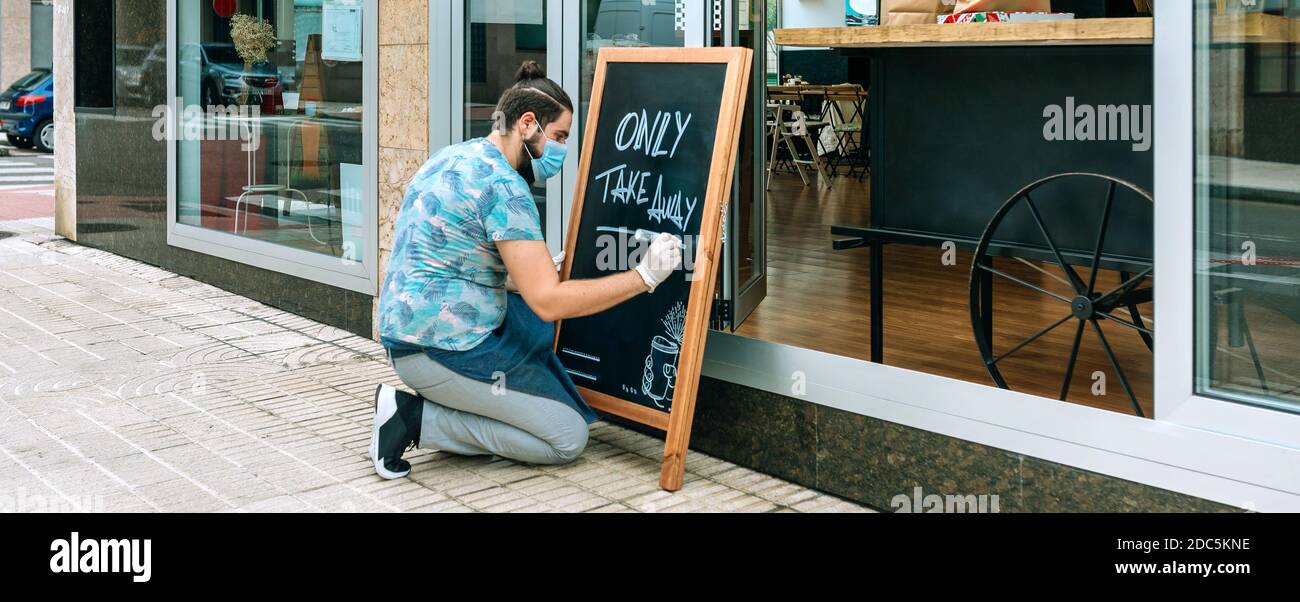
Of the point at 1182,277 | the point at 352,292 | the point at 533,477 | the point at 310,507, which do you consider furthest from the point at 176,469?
the point at 1182,277

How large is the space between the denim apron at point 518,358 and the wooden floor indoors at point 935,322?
1.14 metres

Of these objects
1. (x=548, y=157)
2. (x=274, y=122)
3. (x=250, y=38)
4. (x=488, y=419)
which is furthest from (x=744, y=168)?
(x=250, y=38)

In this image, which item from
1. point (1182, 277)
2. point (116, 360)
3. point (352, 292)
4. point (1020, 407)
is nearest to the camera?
point (1182, 277)

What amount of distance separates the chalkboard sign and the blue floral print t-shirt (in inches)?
14.7

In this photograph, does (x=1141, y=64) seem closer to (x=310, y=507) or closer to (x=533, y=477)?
(x=533, y=477)

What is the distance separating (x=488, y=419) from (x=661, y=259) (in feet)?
2.97

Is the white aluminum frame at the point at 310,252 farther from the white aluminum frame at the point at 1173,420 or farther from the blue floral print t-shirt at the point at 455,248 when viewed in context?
the white aluminum frame at the point at 1173,420

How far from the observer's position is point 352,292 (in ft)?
22.2

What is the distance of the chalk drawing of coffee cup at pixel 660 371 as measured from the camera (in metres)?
4.22

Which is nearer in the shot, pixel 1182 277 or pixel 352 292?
pixel 1182 277

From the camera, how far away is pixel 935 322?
579cm

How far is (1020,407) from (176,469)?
272cm
